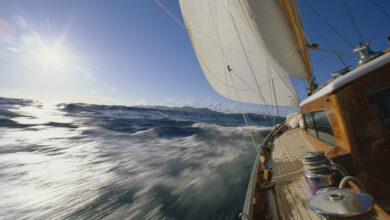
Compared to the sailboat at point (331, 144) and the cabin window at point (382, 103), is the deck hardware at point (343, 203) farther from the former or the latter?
the cabin window at point (382, 103)

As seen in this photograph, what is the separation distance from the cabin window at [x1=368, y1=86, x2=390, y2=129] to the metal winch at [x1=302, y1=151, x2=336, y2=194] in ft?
2.73

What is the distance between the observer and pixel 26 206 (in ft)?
17.7

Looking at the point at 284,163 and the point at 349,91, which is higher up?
the point at 349,91

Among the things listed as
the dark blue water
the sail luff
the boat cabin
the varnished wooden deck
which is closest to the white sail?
the sail luff

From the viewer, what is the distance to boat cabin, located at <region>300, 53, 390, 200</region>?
2.17 meters

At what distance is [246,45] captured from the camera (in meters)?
9.84

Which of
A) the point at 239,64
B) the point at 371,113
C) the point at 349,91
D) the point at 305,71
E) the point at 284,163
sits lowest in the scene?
the point at 284,163

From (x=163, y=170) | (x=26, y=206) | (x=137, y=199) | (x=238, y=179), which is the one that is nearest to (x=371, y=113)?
(x=238, y=179)

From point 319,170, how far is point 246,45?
29.0 ft

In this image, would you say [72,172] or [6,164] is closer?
[72,172]

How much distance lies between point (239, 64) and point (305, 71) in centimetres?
445

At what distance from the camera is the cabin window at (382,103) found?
85.2 inches

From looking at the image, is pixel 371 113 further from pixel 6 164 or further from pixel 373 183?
pixel 6 164

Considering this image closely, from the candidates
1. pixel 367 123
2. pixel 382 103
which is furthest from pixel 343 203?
pixel 382 103
